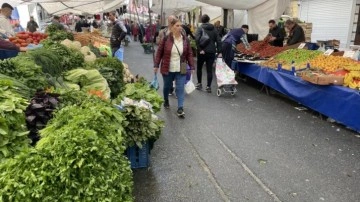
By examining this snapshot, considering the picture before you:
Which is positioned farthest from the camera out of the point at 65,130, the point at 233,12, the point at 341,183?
the point at 233,12

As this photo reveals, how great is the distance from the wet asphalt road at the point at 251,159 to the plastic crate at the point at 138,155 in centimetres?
9

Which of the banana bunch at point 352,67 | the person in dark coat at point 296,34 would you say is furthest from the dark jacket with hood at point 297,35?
the banana bunch at point 352,67

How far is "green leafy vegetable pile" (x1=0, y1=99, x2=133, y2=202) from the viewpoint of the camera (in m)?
1.96

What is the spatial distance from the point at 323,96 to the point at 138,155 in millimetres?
3789

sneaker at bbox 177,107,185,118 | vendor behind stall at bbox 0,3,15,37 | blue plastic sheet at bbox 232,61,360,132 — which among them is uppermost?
vendor behind stall at bbox 0,3,15,37

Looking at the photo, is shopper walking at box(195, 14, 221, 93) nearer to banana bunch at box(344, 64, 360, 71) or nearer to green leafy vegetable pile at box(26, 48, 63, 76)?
banana bunch at box(344, 64, 360, 71)

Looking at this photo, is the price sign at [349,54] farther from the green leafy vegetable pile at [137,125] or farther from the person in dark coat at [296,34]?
the green leafy vegetable pile at [137,125]

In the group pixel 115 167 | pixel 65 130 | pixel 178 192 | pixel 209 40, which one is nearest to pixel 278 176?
pixel 178 192

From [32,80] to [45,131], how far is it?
1312 mm

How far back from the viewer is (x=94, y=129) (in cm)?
244

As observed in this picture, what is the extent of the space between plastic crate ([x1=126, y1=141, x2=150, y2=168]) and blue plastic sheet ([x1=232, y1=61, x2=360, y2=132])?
340 cm

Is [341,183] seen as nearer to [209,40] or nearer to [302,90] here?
[302,90]

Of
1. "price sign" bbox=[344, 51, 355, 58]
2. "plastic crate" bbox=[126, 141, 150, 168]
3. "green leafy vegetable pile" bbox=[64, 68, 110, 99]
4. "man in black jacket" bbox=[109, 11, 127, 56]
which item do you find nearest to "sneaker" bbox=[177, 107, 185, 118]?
"green leafy vegetable pile" bbox=[64, 68, 110, 99]

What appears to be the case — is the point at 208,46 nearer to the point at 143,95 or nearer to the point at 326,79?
the point at 326,79
